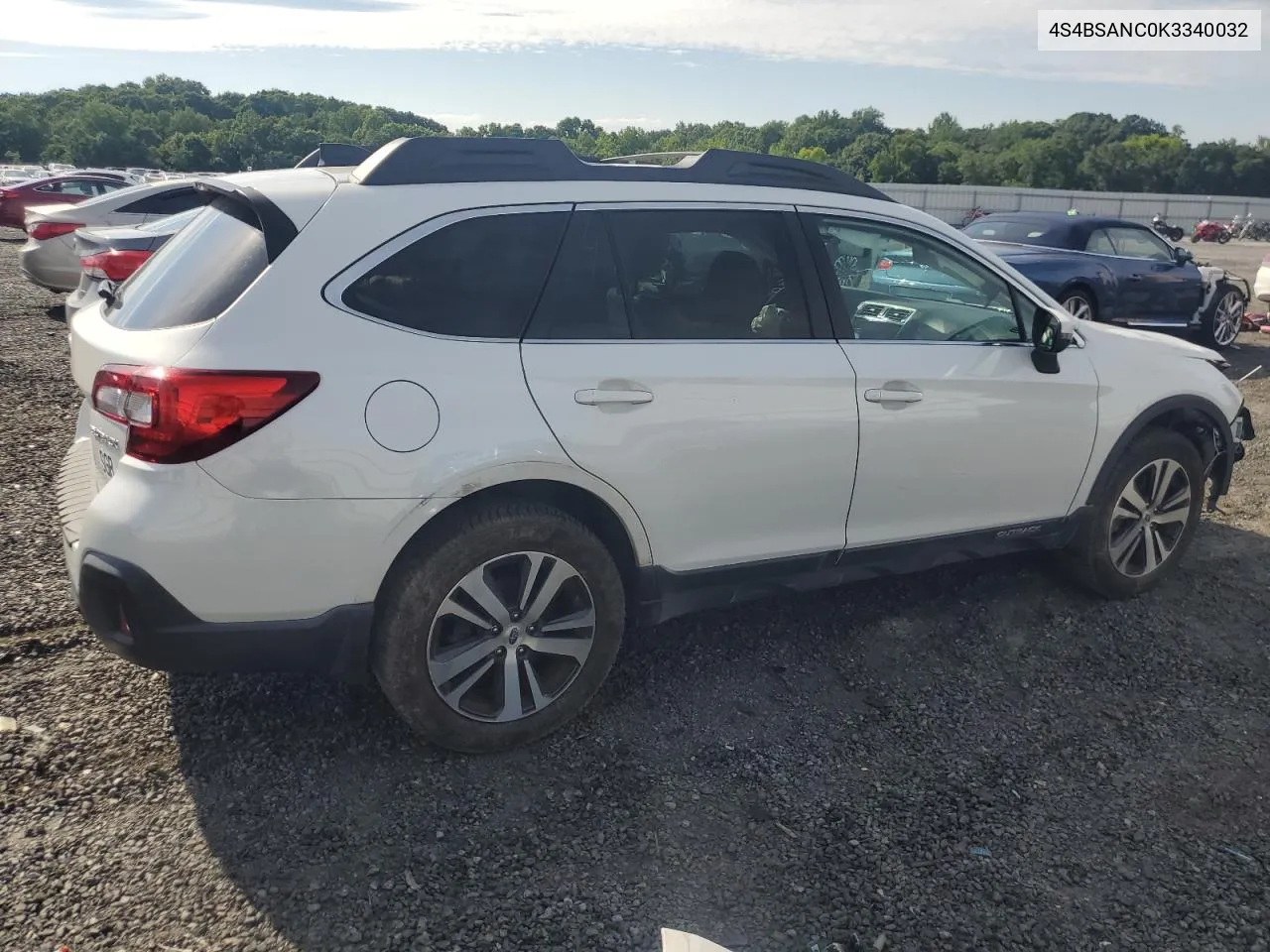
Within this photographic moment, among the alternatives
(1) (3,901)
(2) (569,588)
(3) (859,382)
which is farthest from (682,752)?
(1) (3,901)

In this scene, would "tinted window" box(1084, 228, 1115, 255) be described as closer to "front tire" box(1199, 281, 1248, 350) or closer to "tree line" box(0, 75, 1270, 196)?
"front tire" box(1199, 281, 1248, 350)

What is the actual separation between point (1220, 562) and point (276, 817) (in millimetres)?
4755

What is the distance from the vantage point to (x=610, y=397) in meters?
3.12

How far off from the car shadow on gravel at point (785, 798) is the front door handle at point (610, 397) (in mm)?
1160

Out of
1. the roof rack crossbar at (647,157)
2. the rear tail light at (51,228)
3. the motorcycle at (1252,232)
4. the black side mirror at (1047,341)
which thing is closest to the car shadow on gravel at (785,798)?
the black side mirror at (1047,341)

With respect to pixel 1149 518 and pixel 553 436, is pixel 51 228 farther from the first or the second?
pixel 1149 518

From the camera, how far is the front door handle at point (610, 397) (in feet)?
10.1

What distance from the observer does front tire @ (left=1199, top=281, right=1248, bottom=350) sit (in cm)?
1215

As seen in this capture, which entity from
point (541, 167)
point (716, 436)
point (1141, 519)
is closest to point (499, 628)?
point (716, 436)

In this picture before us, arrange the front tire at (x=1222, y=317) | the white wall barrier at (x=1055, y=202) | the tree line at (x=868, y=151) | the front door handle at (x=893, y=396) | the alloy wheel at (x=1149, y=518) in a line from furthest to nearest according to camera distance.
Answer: the tree line at (x=868, y=151)
the white wall barrier at (x=1055, y=202)
the front tire at (x=1222, y=317)
the alloy wheel at (x=1149, y=518)
the front door handle at (x=893, y=396)

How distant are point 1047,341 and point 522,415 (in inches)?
91.8

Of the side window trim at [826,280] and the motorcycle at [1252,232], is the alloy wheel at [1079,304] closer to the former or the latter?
the side window trim at [826,280]

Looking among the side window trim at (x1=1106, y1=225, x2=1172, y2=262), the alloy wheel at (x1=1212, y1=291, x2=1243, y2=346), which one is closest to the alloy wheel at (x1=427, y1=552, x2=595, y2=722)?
the side window trim at (x1=1106, y1=225, x2=1172, y2=262)

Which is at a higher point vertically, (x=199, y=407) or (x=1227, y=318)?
(x=199, y=407)
